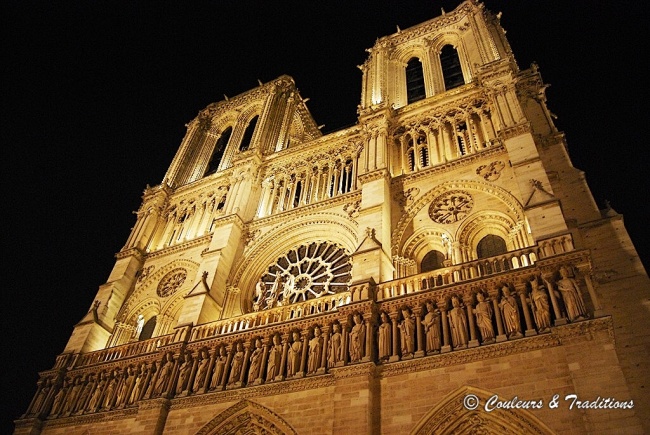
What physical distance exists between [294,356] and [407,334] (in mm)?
2785

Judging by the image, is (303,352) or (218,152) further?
(218,152)

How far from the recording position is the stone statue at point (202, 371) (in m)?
12.1

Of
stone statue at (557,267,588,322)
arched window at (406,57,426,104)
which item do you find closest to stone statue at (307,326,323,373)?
stone statue at (557,267,588,322)

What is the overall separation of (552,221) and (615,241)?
6.52 feet

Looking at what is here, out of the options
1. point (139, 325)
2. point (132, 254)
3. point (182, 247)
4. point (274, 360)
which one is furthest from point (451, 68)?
point (139, 325)

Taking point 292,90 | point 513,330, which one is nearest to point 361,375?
point 513,330

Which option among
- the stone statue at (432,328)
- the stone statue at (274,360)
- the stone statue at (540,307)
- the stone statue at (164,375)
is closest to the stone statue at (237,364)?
the stone statue at (274,360)

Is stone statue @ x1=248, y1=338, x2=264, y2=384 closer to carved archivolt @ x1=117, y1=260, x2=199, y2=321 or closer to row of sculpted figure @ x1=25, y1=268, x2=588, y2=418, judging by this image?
row of sculpted figure @ x1=25, y1=268, x2=588, y2=418

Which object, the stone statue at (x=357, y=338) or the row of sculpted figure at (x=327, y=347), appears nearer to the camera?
the row of sculpted figure at (x=327, y=347)

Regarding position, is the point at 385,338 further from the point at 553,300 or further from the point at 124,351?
the point at 124,351

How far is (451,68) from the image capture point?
2020cm

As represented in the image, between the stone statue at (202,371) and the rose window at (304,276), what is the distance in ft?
8.81

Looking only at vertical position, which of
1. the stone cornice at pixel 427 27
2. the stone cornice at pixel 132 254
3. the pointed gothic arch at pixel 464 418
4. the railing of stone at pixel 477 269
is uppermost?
the stone cornice at pixel 427 27

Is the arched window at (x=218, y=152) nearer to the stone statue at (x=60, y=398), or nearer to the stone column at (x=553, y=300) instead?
the stone statue at (x=60, y=398)
